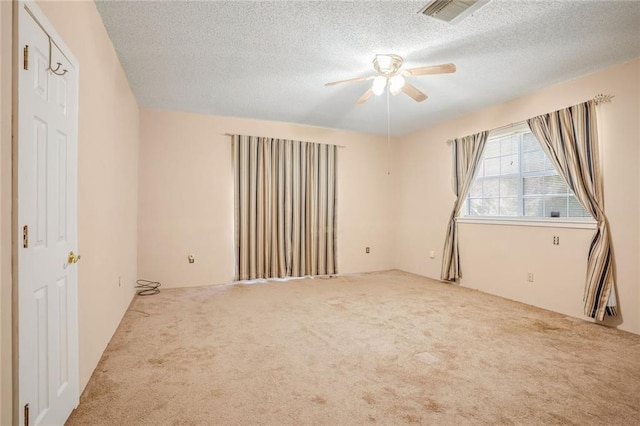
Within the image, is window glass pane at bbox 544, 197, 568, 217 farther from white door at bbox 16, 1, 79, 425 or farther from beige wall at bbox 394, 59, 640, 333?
white door at bbox 16, 1, 79, 425

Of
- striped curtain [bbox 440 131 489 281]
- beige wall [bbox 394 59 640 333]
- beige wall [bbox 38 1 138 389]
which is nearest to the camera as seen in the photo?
beige wall [bbox 38 1 138 389]

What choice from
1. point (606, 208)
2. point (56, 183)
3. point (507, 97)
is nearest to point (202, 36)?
point (56, 183)

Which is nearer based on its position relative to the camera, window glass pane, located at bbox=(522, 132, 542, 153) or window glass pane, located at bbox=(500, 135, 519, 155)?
window glass pane, located at bbox=(522, 132, 542, 153)

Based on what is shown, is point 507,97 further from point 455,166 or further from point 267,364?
point 267,364

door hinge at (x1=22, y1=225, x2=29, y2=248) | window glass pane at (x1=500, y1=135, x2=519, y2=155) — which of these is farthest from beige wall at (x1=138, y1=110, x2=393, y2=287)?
door hinge at (x1=22, y1=225, x2=29, y2=248)

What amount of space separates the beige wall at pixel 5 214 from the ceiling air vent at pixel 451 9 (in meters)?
2.32

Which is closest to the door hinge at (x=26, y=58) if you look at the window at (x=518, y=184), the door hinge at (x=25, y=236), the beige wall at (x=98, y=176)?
the beige wall at (x=98, y=176)

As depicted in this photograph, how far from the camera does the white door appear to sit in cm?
129

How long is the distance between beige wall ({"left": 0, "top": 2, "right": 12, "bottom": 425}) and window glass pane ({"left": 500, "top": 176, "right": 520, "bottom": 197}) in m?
4.80

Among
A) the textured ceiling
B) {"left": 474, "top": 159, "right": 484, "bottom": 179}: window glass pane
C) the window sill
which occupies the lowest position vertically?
the window sill

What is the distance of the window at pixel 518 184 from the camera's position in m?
3.79

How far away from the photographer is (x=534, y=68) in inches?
129

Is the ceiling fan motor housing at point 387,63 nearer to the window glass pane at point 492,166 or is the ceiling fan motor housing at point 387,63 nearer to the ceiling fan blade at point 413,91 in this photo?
the ceiling fan blade at point 413,91

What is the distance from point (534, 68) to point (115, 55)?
13.2ft
